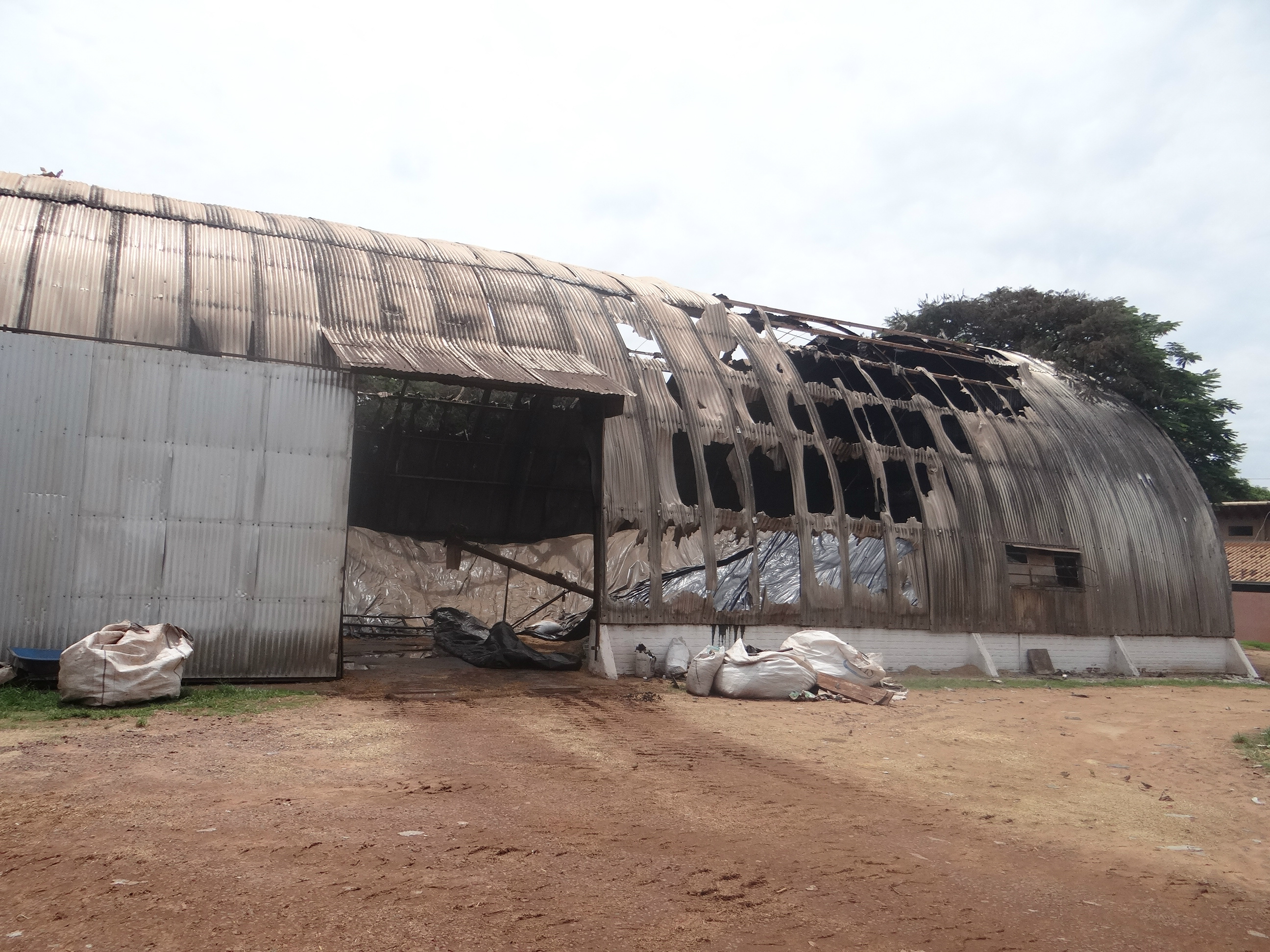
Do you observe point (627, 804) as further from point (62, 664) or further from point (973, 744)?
point (62, 664)

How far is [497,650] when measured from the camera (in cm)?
1423

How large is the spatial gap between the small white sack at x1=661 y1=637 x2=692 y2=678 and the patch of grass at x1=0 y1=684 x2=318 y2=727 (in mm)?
5352

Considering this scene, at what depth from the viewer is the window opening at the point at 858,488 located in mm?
18719

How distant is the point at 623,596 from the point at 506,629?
209 centimetres

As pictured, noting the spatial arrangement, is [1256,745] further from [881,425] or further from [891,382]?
[891,382]

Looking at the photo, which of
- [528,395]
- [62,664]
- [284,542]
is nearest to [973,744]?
[284,542]

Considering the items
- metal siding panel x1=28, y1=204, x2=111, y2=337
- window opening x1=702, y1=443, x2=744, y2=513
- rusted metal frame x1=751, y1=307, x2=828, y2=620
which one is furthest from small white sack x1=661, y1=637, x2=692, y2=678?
metal siding panel x1=28, y1=204, x2=111, y2=337

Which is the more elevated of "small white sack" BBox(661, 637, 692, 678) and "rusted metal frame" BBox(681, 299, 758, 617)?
"rusted metal frame" BBox(681, 299, 758, 617)

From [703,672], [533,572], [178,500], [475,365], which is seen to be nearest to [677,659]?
[703,672]

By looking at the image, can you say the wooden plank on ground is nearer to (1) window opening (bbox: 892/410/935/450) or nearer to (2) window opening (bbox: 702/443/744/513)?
(2) window opening (bbox: 702/443/744/513)

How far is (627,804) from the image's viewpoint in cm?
664

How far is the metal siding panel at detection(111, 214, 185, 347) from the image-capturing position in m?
11.5

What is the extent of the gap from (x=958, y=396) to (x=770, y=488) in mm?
5088

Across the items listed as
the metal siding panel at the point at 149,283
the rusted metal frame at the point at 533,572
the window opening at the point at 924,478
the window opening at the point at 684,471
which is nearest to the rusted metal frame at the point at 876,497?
the window opening at the point at 924,478
